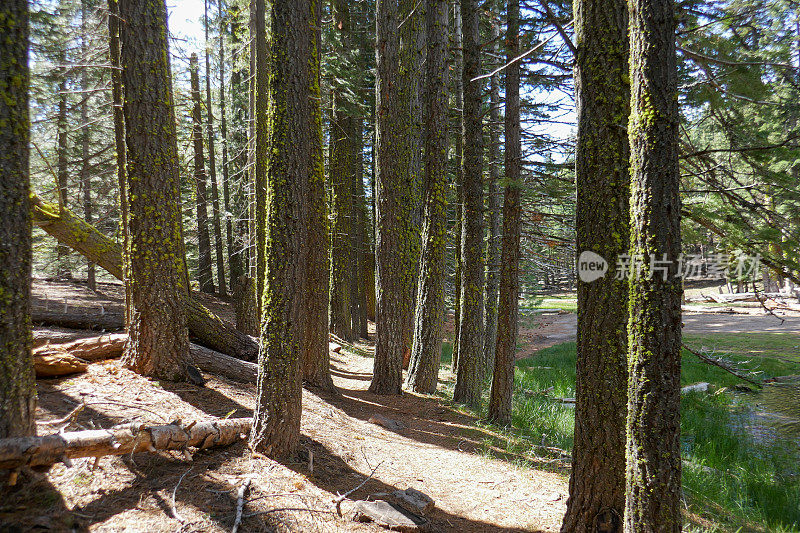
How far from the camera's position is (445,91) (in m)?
7.88

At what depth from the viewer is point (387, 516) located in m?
3.46

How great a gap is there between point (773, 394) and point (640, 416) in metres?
10.1

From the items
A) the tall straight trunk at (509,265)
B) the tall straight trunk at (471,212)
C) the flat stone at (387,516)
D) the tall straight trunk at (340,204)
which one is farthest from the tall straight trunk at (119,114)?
the tall straight trunk at (340,204)

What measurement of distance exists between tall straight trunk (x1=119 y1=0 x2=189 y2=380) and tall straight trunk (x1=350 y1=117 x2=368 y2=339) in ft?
35.2

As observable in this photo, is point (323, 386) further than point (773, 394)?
No

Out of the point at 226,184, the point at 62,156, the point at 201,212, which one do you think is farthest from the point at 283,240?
the point at 226,184

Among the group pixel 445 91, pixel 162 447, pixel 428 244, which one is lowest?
pixel 162 447

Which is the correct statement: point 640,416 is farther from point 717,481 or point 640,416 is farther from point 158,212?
point 158,212

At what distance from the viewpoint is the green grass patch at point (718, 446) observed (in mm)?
4520

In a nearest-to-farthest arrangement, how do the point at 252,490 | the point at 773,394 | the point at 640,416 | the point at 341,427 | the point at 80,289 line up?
the point at 640,416
the point at 252,490
the point at 341,427
the point at 773,394
the point at 80,289

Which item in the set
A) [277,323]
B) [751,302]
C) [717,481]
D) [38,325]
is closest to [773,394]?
[717,481]

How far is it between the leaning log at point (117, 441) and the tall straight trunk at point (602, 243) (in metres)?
3.07

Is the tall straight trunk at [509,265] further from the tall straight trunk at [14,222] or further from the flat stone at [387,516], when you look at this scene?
the tall straight trunk at [14,222]

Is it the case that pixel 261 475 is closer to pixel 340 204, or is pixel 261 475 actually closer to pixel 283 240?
→ pixel 283 240
